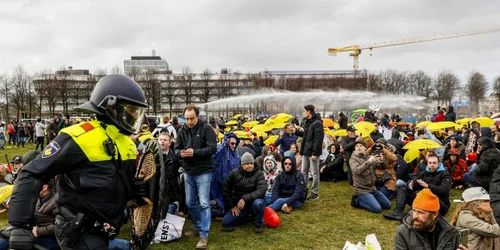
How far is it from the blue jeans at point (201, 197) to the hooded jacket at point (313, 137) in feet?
10.6

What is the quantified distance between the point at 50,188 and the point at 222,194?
3.18 metres

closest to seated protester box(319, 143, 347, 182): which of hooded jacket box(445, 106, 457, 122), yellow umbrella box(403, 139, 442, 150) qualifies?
yellow umbrella box(403, 139, 442, 150)

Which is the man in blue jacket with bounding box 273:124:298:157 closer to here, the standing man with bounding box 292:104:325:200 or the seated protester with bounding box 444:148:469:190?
the standing man with bounding box 292:104:325:200

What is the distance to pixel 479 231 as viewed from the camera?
14.5 ft

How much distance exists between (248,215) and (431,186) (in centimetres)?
335

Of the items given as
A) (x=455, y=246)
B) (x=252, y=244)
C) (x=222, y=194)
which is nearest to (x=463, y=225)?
(x=455, y=246)

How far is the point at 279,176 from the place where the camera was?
8.32 m

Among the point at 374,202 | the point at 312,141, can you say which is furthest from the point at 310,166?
the point at 374,202

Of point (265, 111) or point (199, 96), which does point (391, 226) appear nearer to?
point (265, 111)

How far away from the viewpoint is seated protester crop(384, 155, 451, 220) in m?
6.77

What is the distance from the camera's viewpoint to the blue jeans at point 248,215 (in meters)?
6.75

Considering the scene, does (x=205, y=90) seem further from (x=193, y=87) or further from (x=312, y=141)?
(x=312, y=141)

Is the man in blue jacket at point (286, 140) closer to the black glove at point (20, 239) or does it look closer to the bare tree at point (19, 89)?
the black glove at point (20, 239)

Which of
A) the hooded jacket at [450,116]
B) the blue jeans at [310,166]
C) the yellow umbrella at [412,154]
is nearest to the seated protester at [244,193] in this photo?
the blue jeans at [310,166]
